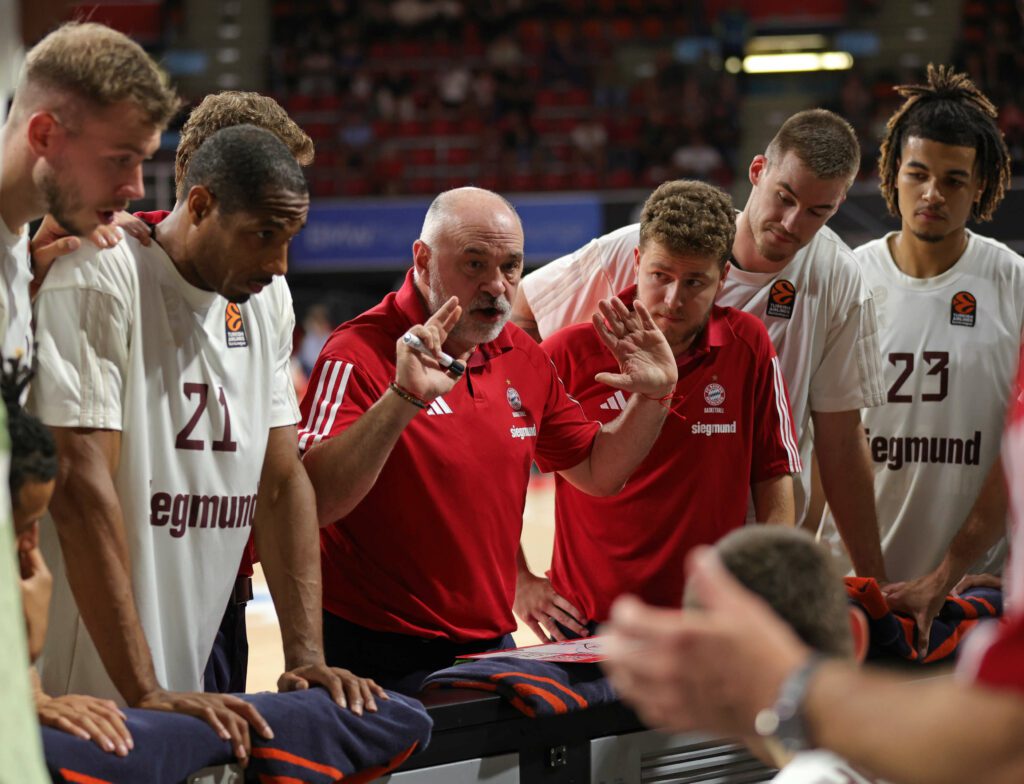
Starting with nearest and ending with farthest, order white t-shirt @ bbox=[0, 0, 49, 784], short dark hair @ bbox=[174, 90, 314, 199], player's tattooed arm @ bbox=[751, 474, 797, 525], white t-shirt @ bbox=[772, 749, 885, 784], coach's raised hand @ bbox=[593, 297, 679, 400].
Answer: white t-shirt @ bbox=[0, 0, 49, 784] → white t-shirt @ bbox=[772, 749, 885, 784] → short dark hair @ bbox=[174, 90, 314, 199] → coach's raised hand @ bbox=[593, 297, 679, 400] → player's tattooed arm @ bbox=[751, 474, 797, 525]

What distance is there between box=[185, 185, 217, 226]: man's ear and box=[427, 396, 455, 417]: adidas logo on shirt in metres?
0.87

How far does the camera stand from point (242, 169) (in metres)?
2.47

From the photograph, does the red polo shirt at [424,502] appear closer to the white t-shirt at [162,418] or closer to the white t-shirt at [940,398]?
the white t-shirt at [162,418]

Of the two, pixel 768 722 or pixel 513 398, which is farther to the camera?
pixel 513 398

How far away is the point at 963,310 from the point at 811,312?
0.60m

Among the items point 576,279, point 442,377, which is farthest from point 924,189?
point 442,377

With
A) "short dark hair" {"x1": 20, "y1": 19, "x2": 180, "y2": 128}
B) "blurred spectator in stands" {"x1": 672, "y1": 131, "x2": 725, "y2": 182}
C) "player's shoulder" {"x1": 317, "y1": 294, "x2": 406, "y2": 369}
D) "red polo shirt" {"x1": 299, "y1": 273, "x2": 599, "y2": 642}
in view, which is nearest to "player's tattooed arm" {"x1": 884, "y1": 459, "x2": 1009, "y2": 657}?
"red polo shirt" {"x1": 299, "y1": 273, "x2": 599, "y2": 642}

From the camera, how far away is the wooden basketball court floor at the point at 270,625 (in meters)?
6.28

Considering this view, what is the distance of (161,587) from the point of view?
2559mm

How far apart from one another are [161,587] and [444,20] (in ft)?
56.5

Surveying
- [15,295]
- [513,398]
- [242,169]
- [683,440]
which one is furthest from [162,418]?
[683,440]

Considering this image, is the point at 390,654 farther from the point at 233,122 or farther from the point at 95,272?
the point at 233,122

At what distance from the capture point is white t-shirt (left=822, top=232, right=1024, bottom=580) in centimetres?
408

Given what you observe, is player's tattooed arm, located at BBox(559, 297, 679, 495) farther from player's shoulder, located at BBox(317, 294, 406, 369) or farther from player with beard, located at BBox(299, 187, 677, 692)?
player's shoulder, located at BBox(317, 294, 406, 369)
